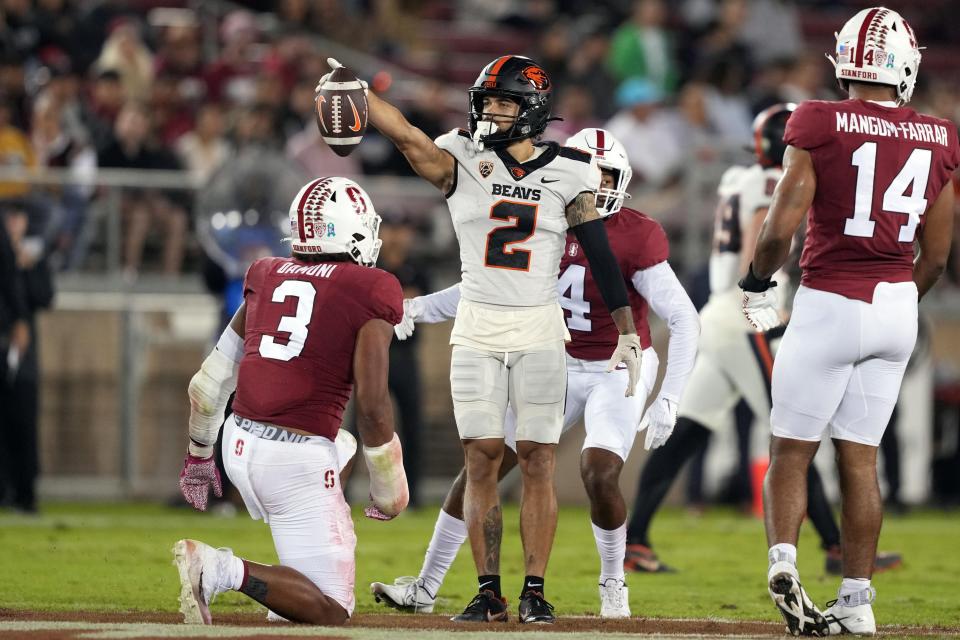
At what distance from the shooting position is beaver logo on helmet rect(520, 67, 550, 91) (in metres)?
6.25

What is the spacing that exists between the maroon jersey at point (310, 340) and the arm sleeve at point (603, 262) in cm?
84

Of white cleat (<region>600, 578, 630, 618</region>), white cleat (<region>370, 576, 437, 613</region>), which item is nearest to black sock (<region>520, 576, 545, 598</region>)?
white cleat (<region>600, 578, 630, 618</region>)

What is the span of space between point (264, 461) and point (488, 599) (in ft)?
3.28

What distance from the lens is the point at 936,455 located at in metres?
13.3

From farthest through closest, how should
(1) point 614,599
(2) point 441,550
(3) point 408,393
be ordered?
(3) point 408,393
(2) point 441,550
(1) point 614,599

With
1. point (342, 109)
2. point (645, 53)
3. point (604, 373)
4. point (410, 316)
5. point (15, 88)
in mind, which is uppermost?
point (645, 53)

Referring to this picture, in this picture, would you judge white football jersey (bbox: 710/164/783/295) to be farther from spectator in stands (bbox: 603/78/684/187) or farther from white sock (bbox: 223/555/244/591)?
spectator in stands (bbox: 603/78/684/187)

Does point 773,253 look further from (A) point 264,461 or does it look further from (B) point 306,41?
(B) point 306,41

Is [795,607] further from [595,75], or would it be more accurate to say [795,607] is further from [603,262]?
[595,75]

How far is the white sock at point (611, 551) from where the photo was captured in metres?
6.47

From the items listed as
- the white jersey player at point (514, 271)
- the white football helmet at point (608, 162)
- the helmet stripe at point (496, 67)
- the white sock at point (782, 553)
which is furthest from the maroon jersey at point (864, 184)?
the helmet stripe at point (496, 67)

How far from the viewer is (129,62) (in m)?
13.6

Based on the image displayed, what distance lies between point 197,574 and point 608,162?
8.52 ft

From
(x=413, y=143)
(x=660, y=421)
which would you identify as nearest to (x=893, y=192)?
(x=660, y=421)
